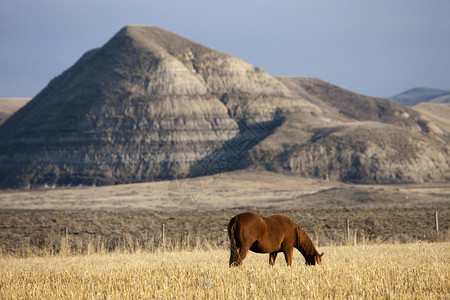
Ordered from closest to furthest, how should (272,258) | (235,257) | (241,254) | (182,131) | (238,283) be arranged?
(238,283) → (241,254) → (235,257) → (272,258) → (182,131)

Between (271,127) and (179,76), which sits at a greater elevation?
(179,76)

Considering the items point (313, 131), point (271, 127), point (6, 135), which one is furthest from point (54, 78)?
point (313, 131)

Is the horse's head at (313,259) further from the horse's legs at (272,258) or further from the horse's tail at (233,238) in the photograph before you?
the horse's tail at (233,238)

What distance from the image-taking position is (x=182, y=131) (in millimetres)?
102625

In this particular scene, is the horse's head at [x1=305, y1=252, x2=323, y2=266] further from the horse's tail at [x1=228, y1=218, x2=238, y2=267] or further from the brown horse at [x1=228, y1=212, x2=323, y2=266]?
the horse's tail at [x1=228, y1=218, x2=238, y2=267]

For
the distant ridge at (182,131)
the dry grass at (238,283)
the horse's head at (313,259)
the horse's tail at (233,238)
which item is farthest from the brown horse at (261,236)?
the distant ridge at (182,131)

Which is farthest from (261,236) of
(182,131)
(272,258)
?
(182,131)

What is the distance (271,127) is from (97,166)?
121 ft

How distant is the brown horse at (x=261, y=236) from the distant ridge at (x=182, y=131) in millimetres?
78218

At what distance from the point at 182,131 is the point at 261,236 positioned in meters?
92.3

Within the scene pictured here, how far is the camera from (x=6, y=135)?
116 meters

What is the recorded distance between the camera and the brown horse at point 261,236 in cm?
1072

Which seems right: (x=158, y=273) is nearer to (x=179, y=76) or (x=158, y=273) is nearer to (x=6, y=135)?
(x=179, y=76)

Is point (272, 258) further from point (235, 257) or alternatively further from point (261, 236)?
point (235, 257)
